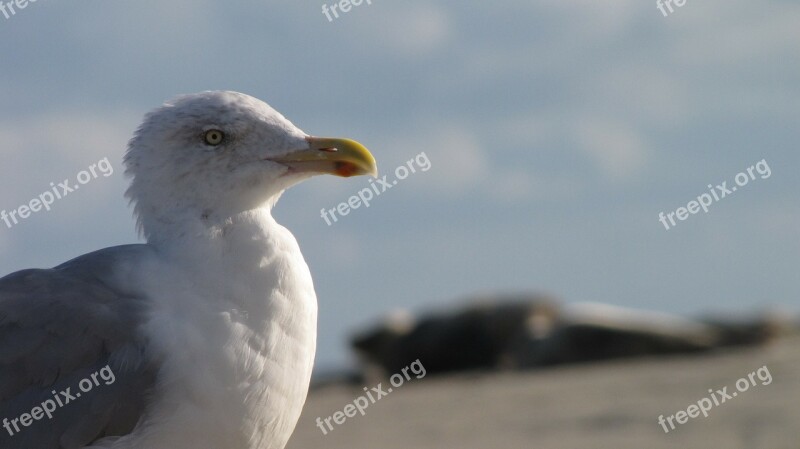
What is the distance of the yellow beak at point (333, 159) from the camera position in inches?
166

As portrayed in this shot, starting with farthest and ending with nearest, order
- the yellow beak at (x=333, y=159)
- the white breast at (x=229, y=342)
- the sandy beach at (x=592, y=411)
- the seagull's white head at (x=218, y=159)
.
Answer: the sandy beach at (x=592, y=411)
the yellow beak at (x=333, y=159)
the seagull's white head at (x=218, y=159)
the white breast at (x=229, y=342)

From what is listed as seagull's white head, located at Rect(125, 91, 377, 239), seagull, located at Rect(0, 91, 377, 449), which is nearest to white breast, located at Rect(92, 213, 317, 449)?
seagull, located at Rect(0, 91, 377, 449)

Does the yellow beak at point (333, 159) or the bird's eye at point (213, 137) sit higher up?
the bird's eye at point (213, 137)

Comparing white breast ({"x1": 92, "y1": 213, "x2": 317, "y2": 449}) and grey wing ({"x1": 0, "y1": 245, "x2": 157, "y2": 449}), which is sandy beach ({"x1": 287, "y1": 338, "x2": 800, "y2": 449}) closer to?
white breast ({"x1": 92, "y1": 213, "x2": 317, "y2": 449})

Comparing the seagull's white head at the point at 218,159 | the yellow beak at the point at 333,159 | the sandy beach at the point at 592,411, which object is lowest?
the sandy beach at the point at 592,411

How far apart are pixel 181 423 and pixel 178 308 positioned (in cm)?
39

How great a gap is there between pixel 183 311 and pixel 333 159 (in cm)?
80

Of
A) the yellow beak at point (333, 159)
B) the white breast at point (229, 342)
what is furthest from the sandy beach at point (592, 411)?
the white breast at point (229, 342)

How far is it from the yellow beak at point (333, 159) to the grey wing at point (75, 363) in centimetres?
64

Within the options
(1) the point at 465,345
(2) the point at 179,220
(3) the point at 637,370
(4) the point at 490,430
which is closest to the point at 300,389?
(2) the point at 179,220

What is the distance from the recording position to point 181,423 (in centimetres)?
382

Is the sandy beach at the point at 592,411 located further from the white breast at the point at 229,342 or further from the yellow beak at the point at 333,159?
the white breast at the point at 229,342

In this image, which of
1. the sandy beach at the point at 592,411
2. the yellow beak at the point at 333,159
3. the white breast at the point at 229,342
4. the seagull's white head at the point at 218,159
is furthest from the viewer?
the sandy beach at the point at 592,411

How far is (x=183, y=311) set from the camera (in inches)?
153
